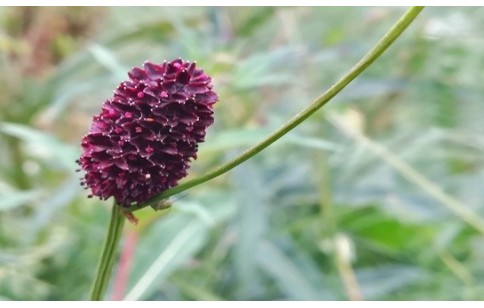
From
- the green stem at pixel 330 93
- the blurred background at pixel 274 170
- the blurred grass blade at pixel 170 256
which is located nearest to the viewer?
the green stem at pixel 330 93

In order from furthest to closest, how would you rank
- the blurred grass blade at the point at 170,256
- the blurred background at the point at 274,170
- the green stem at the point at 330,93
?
1. the blurred background at the point at 274,170
2. the blurred grass blade at the point at 170,256
3. the green stem at the point at 330,93

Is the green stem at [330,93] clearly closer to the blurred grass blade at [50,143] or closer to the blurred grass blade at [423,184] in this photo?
the blurred grass blade at [50,143]

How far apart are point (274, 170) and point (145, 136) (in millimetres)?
631

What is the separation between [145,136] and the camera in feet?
1.00

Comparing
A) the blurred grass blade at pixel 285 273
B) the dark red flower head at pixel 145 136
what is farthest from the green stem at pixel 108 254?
the blurred grass blade at pixel 285 273

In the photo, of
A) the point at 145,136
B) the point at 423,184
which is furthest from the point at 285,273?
the point at 145,136

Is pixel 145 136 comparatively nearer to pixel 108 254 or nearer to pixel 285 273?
pixel 108 254

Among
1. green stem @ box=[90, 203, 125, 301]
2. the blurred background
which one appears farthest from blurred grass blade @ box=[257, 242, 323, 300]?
green stem @ box=[90, 203, 125, 301]

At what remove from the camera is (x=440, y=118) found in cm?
107

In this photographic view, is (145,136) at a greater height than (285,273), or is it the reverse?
(285,273)

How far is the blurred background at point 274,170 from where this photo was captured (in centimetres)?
74

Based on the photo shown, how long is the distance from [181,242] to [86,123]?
0.48 m

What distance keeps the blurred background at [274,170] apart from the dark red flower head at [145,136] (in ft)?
0.89

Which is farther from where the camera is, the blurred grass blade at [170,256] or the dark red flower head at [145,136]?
the blurred grass blade at [170,256]
